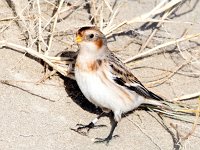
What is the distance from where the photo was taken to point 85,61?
5176 millimetres

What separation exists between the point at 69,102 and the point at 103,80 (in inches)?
18.6

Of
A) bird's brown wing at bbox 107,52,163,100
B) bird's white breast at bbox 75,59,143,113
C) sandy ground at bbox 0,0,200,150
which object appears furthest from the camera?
bird's brown wing at bbox 107,52,163,100

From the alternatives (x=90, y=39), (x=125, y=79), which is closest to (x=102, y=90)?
(x=125, y=79)

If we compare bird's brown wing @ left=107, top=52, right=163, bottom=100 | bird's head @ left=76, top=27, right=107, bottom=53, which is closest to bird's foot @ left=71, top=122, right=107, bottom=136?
bird's brown wing @ left=107, top=52, right=163, bottom=100

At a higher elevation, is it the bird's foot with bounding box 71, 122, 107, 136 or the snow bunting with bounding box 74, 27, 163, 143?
the snow bunting with bounding box 74, 27, 163, 143

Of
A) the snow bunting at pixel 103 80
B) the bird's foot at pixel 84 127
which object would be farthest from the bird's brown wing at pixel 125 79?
the bird's foot at pixel 84 127

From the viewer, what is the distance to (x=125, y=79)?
534 centimetres

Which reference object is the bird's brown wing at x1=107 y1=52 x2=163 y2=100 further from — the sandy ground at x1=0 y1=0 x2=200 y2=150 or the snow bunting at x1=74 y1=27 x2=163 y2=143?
the sandy ground at x1=0 y1=0 x2=200 y2=150

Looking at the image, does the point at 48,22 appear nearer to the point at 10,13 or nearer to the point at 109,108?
the point at 10,13

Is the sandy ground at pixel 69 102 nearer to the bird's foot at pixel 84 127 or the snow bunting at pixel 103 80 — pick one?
the bird's foot at pixel 84 127

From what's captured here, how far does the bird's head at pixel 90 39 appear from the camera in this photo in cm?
521

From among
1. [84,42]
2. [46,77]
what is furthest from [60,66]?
[84,42]

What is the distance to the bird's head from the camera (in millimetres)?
5215

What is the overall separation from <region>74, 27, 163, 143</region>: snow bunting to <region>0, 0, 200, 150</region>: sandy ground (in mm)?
147
